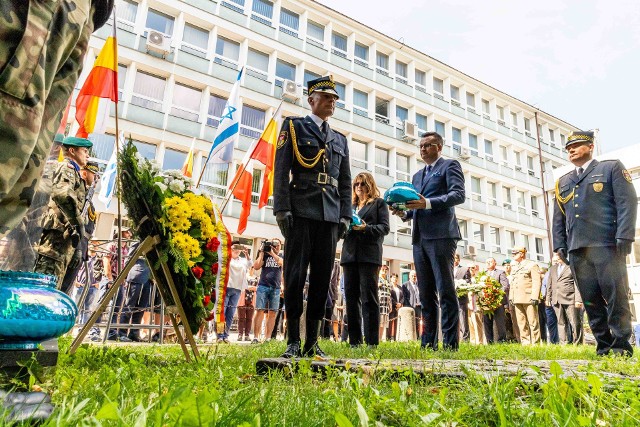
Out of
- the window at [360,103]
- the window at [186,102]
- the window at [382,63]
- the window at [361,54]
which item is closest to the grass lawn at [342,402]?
the window at [186,102]

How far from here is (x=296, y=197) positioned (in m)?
3.58

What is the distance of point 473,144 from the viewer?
107ft

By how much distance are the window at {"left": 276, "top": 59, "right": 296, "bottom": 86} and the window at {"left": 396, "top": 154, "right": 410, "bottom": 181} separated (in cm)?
854

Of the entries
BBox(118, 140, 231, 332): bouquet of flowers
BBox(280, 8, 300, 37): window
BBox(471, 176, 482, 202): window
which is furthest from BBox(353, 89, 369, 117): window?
BBox(118, 140, 231, 332): bouquet of flowers

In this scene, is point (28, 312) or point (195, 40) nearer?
point (28, 312)

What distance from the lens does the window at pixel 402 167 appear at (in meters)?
27.9

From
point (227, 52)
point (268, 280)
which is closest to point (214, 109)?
point (227, 52)

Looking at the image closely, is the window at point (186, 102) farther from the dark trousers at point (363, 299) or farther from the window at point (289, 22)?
the dark trousers at point (363, 299)

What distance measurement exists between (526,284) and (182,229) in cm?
958

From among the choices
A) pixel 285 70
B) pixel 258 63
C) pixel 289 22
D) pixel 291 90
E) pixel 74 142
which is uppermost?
pixel 289 22

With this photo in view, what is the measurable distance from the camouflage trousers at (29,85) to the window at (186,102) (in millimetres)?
20387

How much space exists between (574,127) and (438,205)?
41.9 meters

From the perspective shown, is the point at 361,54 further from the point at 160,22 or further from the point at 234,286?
the point at 234,286

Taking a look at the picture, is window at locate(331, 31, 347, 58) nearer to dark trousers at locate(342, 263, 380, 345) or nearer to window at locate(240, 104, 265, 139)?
window at locate(240, 104, 265, 139)
